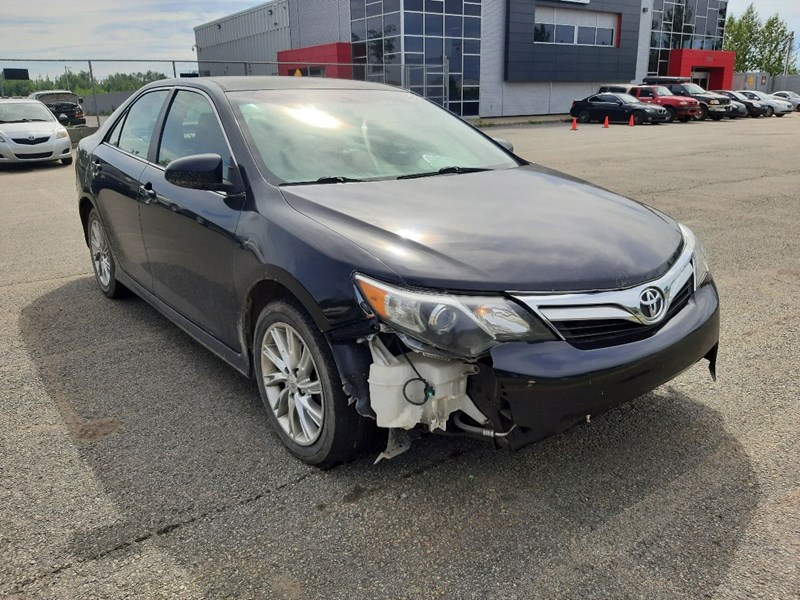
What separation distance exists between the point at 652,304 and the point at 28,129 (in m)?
16.0

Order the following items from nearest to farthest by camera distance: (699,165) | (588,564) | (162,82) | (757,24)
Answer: (588,564) → (162,82) → (699,165) → (757,24)

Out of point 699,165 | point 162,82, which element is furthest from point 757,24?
point 162,82

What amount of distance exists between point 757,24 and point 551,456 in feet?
277

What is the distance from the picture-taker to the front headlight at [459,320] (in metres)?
2.38

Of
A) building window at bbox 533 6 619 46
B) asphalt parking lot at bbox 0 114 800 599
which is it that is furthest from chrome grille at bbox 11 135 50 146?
building window at bbox 533 6 619 46

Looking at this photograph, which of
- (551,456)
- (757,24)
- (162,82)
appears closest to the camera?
(551,456)

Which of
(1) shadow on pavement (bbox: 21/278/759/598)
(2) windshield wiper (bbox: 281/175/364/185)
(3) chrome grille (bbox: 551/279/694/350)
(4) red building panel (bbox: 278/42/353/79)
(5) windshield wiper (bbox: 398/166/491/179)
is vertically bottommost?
(1) shadow on pavement (bbox: 21/278/759/598)

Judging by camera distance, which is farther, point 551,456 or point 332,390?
point 551,456

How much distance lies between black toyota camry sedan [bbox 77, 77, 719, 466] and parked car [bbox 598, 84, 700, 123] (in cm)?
3101

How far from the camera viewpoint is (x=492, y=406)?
244cm

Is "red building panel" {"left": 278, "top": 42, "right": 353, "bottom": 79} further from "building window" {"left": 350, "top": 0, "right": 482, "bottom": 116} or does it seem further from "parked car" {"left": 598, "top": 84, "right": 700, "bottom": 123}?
"parked car" {"left": 598, "top": 84, "right": 700, "bottom": 123}

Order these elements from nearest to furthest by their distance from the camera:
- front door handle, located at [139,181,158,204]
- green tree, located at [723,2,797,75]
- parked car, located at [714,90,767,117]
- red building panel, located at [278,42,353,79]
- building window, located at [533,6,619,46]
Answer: front door handle, located at [139,181,158,204], red building panel, located at [278,42,353,79], parked car, located at [714,90,767,117], building window, located at [533,6,619,46], green tree, located at [723,2,797,75]

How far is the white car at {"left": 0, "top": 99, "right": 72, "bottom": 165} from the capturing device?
14750 mm

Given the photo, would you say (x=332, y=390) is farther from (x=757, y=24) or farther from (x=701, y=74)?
(x=757, y=24)
